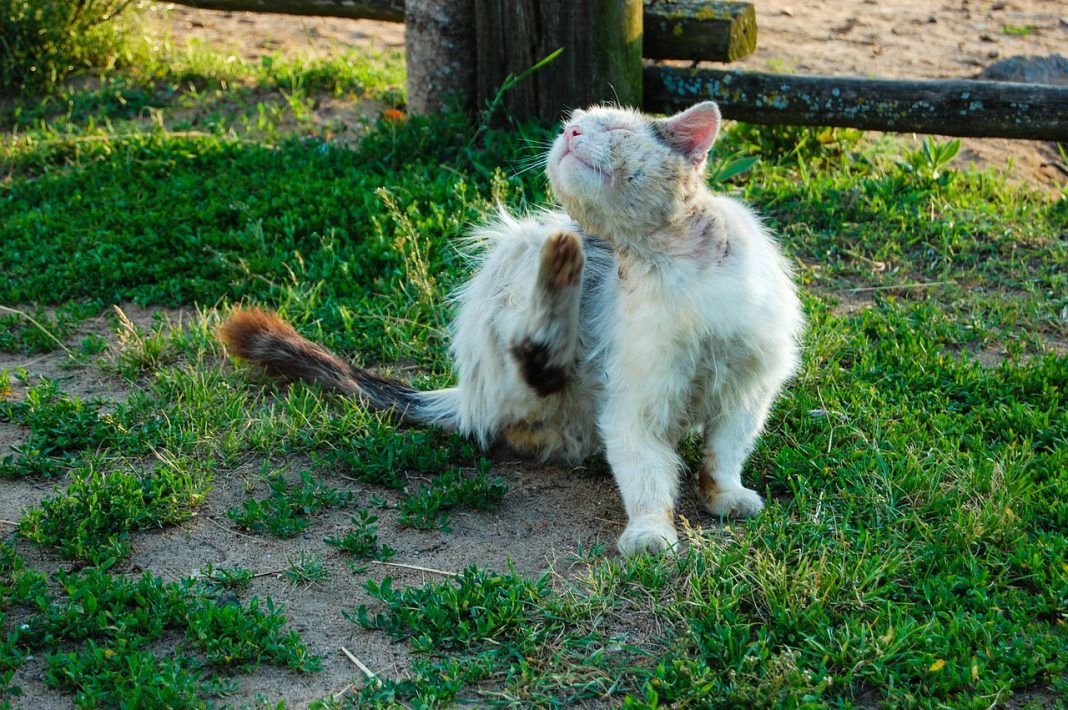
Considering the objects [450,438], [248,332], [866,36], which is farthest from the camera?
[866,36]

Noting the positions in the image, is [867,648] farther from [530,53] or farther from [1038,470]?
[530,53]

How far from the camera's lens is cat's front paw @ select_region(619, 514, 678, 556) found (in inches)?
142

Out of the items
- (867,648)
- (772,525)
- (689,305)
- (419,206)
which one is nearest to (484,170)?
Answer: (419,206)

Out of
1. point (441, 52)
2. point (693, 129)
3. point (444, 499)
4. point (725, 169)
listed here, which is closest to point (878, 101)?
point (725, 169)

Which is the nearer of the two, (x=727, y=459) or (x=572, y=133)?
(x=572, y=133)

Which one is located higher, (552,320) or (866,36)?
(866,36)

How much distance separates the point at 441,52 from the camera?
21.3ft

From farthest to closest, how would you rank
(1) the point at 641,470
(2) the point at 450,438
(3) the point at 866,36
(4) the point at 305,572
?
1. (3) the point at 866,36
2. (2) the point at 450,438
3. (1) the point at 641,470
4. (4) the point at 305,572

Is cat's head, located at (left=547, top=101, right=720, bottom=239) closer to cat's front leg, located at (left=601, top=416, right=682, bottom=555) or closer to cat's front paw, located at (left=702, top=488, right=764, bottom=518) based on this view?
cat's front leg, located at (left=601, top=416, right=682, bottom=555)

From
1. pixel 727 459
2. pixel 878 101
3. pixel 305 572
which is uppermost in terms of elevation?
pixel 878 101

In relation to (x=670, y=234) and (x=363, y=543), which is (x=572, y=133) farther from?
(x=363, y=543)

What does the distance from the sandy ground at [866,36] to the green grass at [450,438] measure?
107 cm

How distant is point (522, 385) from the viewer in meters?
4.14

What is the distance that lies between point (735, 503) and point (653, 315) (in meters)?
0.71
